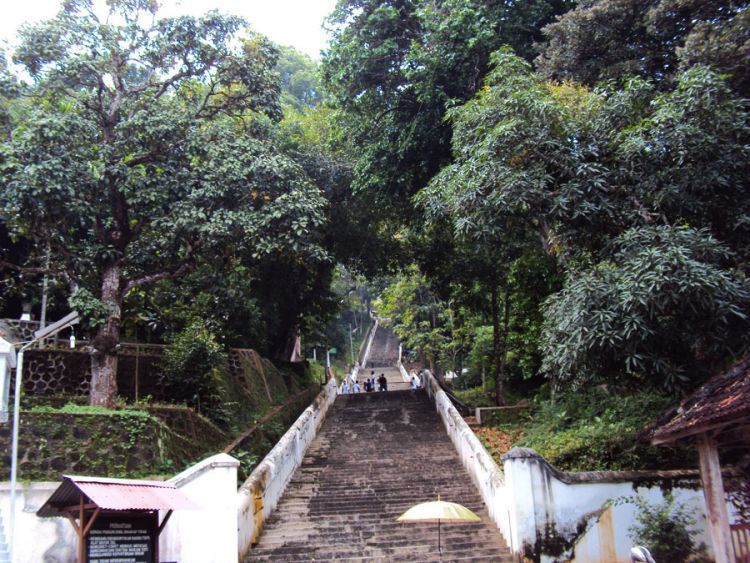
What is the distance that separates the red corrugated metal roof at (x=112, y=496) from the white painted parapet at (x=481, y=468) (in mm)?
5178

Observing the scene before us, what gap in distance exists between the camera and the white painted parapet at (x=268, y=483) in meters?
9.85

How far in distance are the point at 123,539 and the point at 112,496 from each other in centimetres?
68

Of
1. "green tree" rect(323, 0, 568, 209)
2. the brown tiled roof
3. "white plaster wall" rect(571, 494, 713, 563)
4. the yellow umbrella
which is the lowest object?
"white plaster wall" rect(571, 494, 713, 563)

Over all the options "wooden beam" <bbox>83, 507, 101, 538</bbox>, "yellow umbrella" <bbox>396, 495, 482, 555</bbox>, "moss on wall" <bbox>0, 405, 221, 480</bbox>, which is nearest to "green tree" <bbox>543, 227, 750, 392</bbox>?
"yellow umbrella" <bbox>396, 495, 482, 555</bbox>

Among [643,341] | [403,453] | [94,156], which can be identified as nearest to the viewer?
[643,341]

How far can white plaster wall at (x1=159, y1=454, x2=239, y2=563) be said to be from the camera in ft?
28.9

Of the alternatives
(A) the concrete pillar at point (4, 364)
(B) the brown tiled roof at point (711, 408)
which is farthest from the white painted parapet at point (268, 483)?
(B) the brown tiled roof at point (711, 408)

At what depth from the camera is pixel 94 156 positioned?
1209cm

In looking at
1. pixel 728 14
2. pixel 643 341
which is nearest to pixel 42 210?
pixel 643 341

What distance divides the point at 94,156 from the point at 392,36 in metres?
8.69

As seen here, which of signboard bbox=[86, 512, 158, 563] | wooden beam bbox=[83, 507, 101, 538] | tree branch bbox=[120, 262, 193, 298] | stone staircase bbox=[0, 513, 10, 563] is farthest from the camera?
tree branch bbox=[120, 262, 193, 298]

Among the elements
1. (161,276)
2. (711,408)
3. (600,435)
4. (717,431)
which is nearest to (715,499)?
(717,431)

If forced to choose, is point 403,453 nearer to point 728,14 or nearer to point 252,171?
point 252,171

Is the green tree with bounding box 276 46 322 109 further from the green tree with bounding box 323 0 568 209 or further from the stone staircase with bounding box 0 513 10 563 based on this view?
the stone staircase with bounding box 0 513 10 563
